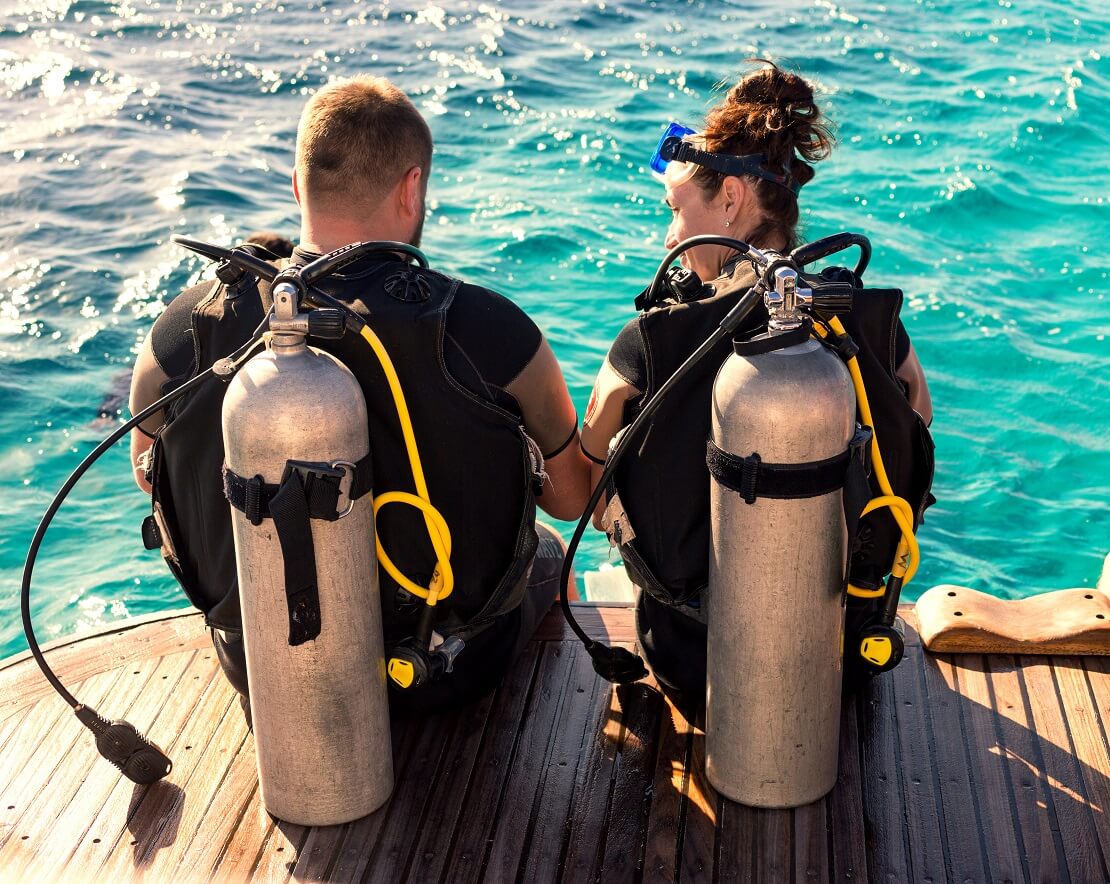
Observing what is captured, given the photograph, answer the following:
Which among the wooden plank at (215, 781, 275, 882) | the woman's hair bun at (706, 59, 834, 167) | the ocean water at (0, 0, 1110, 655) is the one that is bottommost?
the ocean water at (0, 0, 1110, 655)

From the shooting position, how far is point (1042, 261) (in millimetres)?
7852

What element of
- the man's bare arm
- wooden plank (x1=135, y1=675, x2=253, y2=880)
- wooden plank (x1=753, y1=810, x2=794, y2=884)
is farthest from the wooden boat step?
the man's bare arm

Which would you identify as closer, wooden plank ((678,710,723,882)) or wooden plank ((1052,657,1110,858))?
wooden plank ((678,710,723,882))

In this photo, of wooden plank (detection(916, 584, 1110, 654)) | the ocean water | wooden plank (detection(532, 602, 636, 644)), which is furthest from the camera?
the ocean water

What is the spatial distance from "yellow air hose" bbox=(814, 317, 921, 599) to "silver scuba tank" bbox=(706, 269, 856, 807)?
0.49 ft

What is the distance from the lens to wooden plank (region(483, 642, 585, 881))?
256 cm

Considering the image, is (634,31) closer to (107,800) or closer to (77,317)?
(77,317)

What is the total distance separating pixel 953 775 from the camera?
276cm

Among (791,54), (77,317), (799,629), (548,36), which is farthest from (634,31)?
(799,629)

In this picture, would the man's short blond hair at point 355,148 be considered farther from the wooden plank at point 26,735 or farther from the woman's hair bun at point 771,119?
the wooden plank at point 26,735

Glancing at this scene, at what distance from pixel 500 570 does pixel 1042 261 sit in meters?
6.10

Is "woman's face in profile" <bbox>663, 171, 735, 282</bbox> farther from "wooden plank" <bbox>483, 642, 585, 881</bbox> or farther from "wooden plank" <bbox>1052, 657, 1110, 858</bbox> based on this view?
"wooden plank" <bbox>1052, 657, 1110, 858</bbox>

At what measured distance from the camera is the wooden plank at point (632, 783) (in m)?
2.53

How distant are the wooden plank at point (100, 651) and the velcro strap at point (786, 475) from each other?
168cm
